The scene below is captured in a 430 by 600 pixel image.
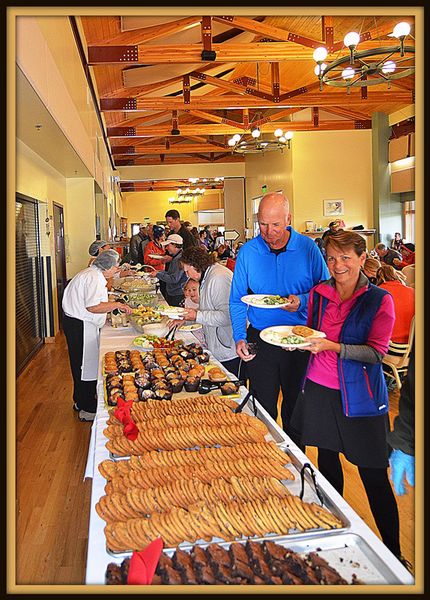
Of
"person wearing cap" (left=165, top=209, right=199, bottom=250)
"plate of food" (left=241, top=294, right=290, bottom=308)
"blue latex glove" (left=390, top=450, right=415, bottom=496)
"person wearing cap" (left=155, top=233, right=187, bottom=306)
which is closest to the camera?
"blue latex glove" (left=390, top=450, right=415, bottom=496)

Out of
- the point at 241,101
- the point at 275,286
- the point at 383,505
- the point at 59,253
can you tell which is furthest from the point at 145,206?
the point at 383,505

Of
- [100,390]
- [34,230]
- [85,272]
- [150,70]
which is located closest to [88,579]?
[100,390]

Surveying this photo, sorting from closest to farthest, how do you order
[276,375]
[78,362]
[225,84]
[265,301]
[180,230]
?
[265,301], [276,375], [78,362], [180,230], [225,84]

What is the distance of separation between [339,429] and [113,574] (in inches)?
50.0

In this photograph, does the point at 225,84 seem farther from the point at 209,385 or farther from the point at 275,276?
the point at 209,385

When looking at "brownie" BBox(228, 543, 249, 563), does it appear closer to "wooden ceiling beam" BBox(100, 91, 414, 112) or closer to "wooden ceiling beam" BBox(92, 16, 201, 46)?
"wooden ceiling beam" BBox(92, 16, 201, 46)

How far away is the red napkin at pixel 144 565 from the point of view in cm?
112

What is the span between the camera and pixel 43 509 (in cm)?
304

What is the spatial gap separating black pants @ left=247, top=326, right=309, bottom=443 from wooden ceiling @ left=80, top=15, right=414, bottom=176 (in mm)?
1947

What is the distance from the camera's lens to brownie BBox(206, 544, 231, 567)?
1.18 meters

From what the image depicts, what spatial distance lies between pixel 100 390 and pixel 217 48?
6.19m

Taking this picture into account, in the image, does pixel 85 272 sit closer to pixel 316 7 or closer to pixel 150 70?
pixel 316 7

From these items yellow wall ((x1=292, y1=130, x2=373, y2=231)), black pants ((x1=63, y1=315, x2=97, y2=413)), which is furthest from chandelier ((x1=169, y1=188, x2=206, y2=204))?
black pants ((x1=63, y1=315, x2=97, y2=413))

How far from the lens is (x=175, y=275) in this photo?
5555 mm
